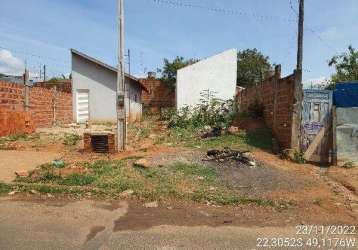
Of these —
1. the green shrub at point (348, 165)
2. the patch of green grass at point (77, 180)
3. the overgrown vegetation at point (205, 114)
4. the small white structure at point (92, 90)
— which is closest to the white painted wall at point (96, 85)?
the small white structure at point (92, 90)

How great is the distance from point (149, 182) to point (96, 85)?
1440 centimetres

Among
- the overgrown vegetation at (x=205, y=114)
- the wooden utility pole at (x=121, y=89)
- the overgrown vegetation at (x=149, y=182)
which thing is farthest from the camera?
the overgrown vegetation at (x=205, y=114)

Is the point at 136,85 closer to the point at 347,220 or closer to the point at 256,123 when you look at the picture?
the point at 256,123

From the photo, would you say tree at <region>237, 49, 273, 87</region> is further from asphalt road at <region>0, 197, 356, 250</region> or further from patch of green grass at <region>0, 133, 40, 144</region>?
asphalt road at <region>0, 197, 356, 250</region>

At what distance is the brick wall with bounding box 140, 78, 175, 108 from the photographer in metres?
26.7

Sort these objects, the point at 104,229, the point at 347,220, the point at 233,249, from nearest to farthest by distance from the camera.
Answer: the point at 233,249, the point at 104,229, the point at 347,220

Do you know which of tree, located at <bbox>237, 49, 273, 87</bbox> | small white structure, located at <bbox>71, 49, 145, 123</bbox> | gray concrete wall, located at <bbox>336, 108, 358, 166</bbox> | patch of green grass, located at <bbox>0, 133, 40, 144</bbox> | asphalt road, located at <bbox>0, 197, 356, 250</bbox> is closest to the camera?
asphalt road, located at <bbox>0, 197, 356, 250</bbox>

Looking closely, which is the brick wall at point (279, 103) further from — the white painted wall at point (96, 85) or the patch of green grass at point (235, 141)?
the white painted wall at point (96, 85)

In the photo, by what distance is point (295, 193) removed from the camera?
573 cm

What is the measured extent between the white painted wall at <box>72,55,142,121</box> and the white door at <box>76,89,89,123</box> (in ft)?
0.61

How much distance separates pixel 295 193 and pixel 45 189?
14.5 feet

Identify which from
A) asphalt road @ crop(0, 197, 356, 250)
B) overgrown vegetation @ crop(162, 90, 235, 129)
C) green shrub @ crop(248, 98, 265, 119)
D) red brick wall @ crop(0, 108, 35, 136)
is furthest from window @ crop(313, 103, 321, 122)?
red brick wall @ crop(0, 108, 35, 136)

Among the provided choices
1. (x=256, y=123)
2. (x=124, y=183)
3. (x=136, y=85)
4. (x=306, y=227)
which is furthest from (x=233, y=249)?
(x=136, y=85)

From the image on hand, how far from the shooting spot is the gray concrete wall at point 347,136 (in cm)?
822
